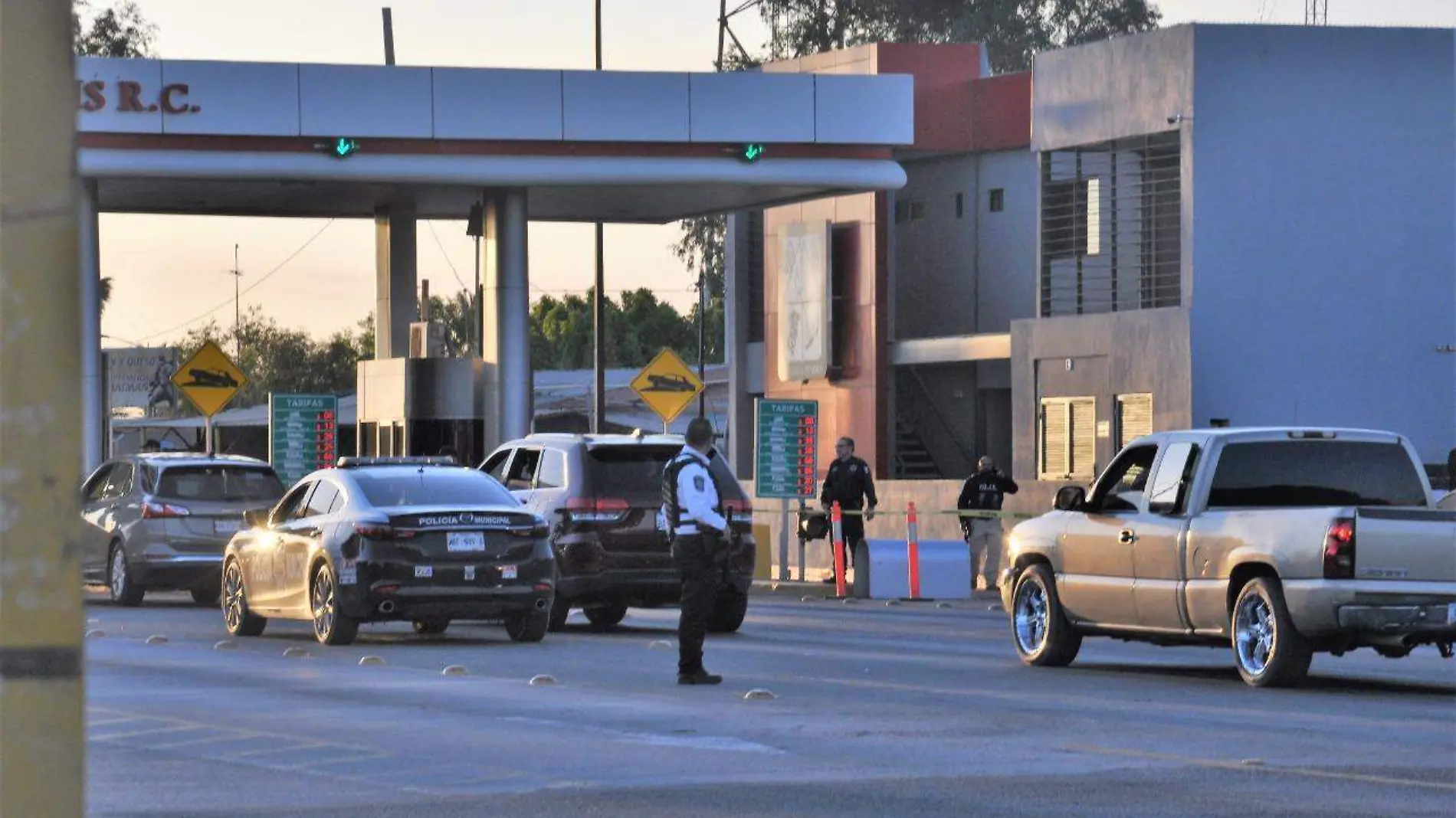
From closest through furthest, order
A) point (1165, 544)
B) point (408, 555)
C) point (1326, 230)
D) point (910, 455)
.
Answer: point (1165, 544), point (408, 555), point (1326, 230), point (910, 455)

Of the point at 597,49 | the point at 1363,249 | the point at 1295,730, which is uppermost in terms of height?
the point at 597,49

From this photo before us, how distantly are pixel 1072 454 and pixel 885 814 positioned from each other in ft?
108

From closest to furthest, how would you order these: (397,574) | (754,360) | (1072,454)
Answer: (397,574) → (1072,454) → (754,360)

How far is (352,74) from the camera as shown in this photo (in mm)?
36844

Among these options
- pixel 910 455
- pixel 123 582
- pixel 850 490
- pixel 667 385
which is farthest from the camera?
pixel 910 455

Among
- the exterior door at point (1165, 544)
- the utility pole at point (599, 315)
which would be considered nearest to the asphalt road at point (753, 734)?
the exterior door at point (1165, 544)

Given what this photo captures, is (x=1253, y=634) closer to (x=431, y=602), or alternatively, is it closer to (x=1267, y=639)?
(x=1267, y=639)

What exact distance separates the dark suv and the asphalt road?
1.54 meters

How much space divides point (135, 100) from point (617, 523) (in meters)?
15.4

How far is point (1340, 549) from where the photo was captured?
662 inches

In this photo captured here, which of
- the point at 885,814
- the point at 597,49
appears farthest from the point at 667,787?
the point at 597,49

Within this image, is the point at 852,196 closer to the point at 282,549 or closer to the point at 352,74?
the point at 352,74

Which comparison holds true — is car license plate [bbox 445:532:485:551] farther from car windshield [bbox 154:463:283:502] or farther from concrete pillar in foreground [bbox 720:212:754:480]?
concrete pillar in foreground [bbox 720:212:754:480]

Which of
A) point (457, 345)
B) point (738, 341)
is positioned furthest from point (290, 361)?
point (738, 341)
